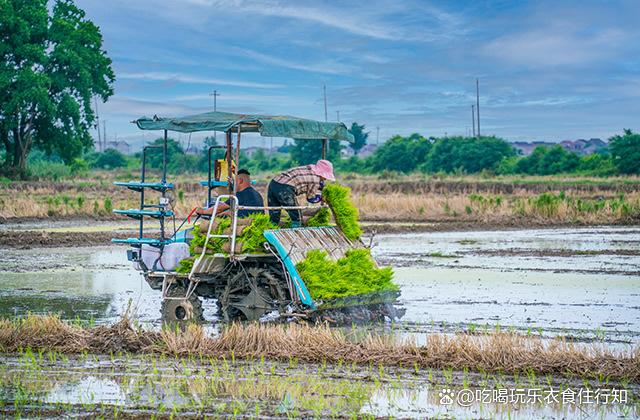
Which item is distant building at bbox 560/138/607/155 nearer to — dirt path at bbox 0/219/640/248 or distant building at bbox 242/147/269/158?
distant building at bbox 242/147/269/158

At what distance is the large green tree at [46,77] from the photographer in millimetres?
57719

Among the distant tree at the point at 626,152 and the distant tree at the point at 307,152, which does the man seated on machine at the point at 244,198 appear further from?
the distant tree at the point at 307,152

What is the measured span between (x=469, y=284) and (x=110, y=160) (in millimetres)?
91557

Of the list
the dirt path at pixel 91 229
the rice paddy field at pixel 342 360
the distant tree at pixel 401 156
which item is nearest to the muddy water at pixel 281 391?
the rice paddy field at pixel 342 360

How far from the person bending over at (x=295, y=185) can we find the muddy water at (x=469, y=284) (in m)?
2.01

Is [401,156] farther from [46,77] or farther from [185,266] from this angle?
[185,266]

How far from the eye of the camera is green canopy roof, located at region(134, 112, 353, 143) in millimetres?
12523

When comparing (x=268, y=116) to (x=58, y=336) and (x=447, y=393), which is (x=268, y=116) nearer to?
(x=58, y=336)

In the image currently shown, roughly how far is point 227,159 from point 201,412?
5.58 metres

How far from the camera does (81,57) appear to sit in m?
60.7

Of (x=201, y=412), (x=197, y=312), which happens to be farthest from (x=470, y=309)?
(x=201, y=412)

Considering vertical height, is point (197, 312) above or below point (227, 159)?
below

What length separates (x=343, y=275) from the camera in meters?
12.8

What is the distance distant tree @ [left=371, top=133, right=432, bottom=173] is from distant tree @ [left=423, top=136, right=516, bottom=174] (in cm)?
289
